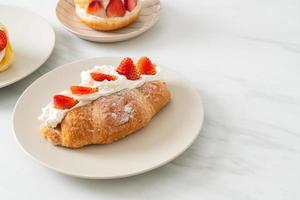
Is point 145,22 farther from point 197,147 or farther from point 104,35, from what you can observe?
point 197,147

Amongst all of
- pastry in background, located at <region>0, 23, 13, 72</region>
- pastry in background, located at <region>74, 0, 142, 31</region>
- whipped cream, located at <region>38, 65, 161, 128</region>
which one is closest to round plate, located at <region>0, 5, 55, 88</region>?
pastry in background, located at <region>0, 23, 13, 72</region>

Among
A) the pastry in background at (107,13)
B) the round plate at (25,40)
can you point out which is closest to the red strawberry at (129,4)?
the pastry in background at (107,13)

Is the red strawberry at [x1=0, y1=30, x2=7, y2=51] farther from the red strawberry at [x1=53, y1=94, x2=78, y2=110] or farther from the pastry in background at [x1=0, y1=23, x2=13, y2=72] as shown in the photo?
the red strawberry at [x1=53, y1=94, x2=78, y2=110]

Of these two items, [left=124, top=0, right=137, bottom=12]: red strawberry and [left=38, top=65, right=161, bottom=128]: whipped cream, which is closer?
[left=38, top=65, right=161, bottom=128]: whipped cream

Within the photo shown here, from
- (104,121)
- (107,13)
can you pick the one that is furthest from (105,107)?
(107,13)

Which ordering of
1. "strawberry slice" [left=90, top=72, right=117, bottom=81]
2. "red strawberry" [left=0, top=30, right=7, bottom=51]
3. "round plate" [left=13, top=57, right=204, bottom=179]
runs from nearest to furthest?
"round plate" [left=13, top=57, right=204, bottom=179] < "strawberry slice" [left=90, top=72, right=117, bottom=81] < "red strawberry" [left=0, top=30, right=7, bottom=51]

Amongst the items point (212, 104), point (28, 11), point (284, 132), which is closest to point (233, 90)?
point (212, 104)
